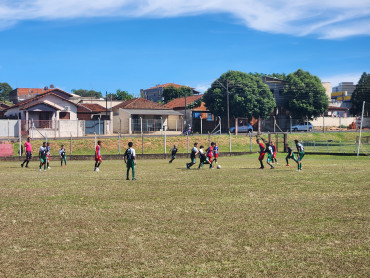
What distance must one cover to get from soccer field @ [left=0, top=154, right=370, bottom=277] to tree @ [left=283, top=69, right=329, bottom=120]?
6824 centimetres

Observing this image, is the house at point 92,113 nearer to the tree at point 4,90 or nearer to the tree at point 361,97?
the tree at point 361,97

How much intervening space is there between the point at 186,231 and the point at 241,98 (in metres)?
67.1

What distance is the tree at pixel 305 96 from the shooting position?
82.4 meters

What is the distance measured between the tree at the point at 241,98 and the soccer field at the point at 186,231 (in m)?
59.8

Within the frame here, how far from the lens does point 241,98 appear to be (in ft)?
248

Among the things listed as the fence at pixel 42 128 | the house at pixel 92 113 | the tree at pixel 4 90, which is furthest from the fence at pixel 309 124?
the tree at pixel 4 90

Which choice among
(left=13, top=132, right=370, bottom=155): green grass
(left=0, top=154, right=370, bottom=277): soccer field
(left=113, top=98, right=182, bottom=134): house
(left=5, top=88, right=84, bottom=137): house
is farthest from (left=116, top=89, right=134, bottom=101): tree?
(left=0, top=154, right=370, bottom=277): soccer field

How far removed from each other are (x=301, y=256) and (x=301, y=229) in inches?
79.5

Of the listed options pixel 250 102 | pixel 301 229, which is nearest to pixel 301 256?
pixel 301 229

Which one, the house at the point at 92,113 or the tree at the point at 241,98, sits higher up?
the tree at the point at 241,98

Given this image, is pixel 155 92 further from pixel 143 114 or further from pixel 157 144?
pixel 157 144

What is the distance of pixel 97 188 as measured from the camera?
16938mm

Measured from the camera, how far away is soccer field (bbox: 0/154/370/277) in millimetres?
7324

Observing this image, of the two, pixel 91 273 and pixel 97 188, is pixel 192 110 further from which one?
pixel 91 273
